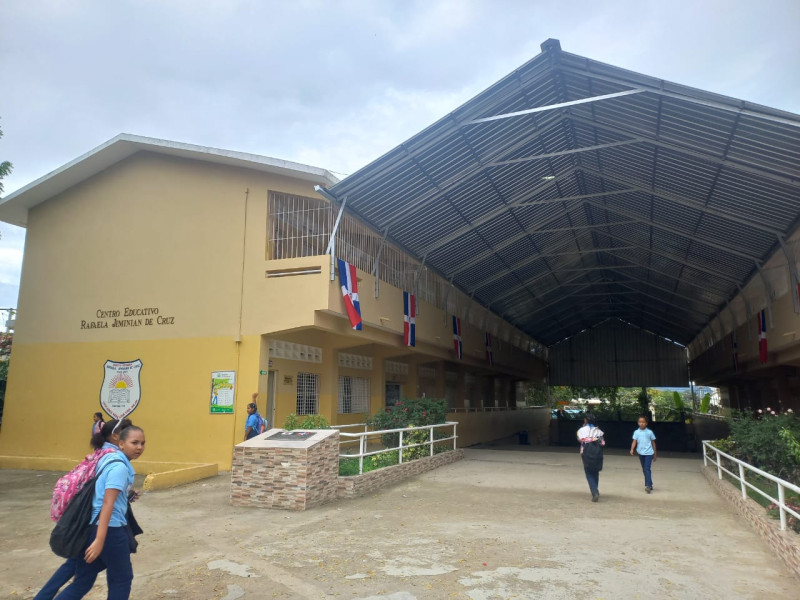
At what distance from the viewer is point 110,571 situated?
3.74m

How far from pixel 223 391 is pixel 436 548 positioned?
8558 mm

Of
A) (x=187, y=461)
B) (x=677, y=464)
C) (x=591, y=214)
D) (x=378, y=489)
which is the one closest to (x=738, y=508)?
(x=378, y=489)

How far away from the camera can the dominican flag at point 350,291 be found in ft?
46.0

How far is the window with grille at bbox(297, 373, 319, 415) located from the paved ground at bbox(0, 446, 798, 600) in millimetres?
5092

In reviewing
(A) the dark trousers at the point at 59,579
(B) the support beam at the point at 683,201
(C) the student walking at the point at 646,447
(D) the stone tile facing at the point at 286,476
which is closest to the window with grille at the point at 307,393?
(D) the stone tile facing at the point at 286,476

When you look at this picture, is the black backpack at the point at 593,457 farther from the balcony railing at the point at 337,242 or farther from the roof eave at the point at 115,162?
the roof eave at the point at 115,162

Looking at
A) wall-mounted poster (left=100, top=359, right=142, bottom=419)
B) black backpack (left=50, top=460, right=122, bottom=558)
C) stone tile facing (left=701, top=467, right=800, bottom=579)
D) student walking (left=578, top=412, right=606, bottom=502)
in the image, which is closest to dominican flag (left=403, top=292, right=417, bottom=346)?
wall-mounted poster (left=100, top=359, right=142, bottom=419)

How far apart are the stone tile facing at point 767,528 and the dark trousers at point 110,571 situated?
6.11 m

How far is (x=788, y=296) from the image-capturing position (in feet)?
52.4

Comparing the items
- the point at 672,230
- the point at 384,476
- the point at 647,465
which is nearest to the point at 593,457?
the point at 647,465

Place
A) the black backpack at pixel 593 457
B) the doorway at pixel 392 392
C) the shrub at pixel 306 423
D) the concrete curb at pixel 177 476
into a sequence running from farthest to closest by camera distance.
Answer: the doorway at pixel 392 392
the shrub at pixel 306 423
the concrete curb at pixel 177 476
the black backpack at pixel 593 457

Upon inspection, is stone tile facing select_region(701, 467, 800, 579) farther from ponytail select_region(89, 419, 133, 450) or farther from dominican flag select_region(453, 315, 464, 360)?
dominican flag select_region(453, 315, 464, 360)

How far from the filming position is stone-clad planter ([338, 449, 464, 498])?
10.1 meters

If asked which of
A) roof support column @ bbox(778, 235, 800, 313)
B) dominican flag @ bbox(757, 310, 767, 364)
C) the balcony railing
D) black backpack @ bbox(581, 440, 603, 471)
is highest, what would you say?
the balcony railing
